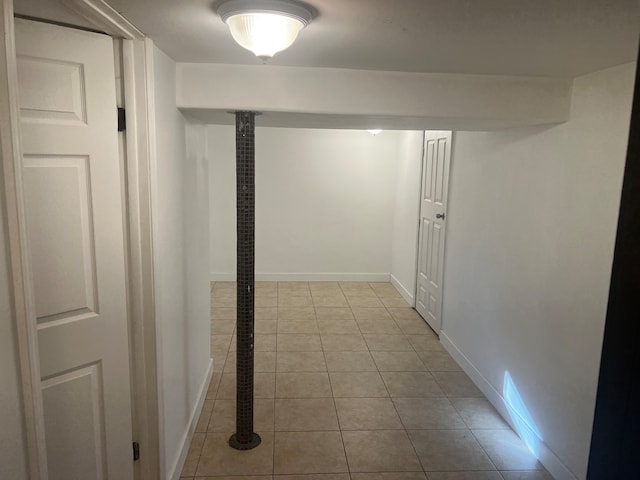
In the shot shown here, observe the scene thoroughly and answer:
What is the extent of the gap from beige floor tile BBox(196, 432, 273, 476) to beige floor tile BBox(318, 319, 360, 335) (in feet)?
5.69

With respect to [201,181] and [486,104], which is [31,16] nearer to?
[201,181]

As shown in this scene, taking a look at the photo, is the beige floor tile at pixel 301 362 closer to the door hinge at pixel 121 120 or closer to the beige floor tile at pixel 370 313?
the beige floor tile at pixel 370 313

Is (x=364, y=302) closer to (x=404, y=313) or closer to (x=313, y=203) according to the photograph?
(x=404, y=313)

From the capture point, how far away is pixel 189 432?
2.57 metres

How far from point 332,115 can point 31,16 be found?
4.16ft

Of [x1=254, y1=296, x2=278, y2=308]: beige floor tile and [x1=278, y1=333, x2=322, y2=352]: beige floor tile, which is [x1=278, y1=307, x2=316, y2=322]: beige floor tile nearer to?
[x1=254, y1=296, x2=278, y2=308]: beige floor tile

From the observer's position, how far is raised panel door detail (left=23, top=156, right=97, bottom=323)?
1516mm

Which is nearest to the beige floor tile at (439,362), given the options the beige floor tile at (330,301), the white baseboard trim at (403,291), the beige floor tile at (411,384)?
the beige floor tile at (411,384)

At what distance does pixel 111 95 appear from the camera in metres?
1.69

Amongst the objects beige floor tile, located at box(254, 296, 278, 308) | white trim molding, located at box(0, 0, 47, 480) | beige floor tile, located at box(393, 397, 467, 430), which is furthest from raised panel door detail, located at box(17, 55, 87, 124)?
beige floor tile, located at box(254, 296, 278, 308)

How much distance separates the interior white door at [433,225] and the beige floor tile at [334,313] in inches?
30.0

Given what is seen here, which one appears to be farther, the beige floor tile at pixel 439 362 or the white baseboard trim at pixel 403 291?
the white baseboard trim at pixel 403 291

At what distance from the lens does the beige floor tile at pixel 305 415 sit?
9.11 ft

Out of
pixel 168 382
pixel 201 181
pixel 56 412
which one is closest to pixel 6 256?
pixel 56 412
